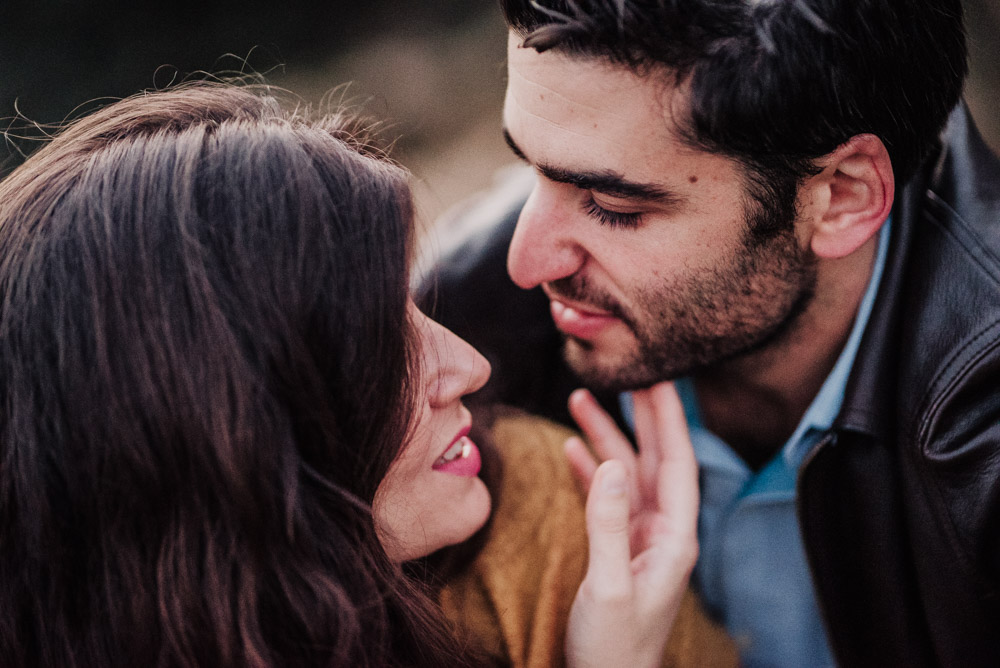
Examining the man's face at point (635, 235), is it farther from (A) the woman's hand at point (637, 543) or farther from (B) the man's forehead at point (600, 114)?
(A) the woman's hand at point (637, 543)

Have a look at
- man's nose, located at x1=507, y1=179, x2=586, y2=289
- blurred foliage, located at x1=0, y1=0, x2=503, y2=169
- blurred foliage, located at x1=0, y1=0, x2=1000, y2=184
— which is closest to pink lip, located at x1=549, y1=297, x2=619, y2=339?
man's nose, located at x1=507, y1=179, x2=586, y2=289

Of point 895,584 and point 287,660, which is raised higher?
point 287,660

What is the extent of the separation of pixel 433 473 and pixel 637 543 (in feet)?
1.89

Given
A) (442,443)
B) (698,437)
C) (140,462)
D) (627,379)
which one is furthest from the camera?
(698,437)

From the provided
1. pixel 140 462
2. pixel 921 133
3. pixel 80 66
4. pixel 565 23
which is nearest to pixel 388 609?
pixel 140 462

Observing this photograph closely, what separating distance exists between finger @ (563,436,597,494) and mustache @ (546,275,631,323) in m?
0.36

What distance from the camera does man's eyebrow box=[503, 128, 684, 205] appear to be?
1659 millimetres

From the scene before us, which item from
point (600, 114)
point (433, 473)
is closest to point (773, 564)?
point (433, 473)

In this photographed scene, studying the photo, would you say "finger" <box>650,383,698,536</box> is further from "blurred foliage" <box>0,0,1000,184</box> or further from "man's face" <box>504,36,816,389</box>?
"blurred foliage" <box>0,0,1000,184</box>

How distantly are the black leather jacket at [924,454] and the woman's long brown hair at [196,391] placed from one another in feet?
1.70

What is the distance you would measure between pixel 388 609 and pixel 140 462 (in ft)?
1.84

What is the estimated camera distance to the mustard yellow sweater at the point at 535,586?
5.62 ft

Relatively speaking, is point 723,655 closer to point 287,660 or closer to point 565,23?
point 287,660

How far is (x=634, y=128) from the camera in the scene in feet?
5.32
